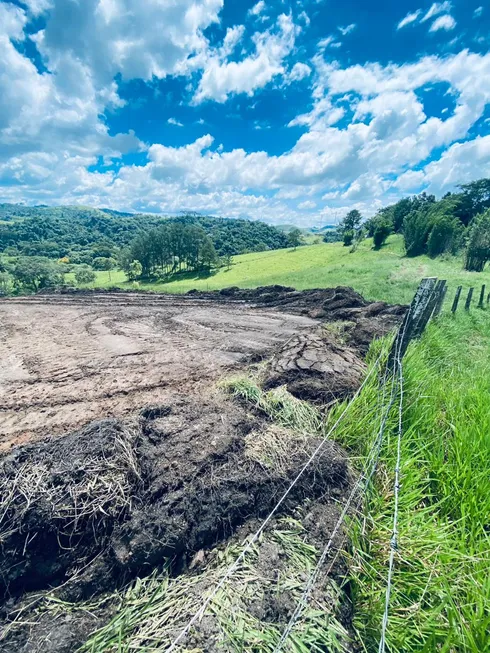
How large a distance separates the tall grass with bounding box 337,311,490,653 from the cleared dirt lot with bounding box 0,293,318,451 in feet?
9.70

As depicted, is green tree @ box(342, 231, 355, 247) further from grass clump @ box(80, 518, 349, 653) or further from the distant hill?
grass clump @ box(80, 518, 349, 653)

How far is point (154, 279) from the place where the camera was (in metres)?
47.3

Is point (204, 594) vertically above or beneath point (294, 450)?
beneath

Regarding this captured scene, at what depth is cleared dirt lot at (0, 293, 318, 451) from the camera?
4.82 meters


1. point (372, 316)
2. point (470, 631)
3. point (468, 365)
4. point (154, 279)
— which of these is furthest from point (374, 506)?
point (154, 279)

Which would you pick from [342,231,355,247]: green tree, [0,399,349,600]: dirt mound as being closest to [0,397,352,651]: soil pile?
[0,399,349,600]: dirt mound

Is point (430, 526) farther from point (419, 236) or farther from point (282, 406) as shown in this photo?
point (419, 236)

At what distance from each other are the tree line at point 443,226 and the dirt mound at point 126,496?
35.8m

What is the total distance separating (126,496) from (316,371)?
10.3 feet

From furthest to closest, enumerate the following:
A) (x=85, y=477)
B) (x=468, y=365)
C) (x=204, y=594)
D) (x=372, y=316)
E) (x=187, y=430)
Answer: (x=372, y=316) → (x=468, y=365) → (x=187, y=430) → (x=85, y=477) → (x=204, y=594)

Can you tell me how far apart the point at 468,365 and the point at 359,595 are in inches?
215

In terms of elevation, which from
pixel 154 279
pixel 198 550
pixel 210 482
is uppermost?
pixel 210 482

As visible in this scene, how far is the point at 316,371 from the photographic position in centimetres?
475

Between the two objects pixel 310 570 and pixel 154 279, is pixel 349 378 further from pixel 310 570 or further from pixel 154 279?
pixel 154 279
